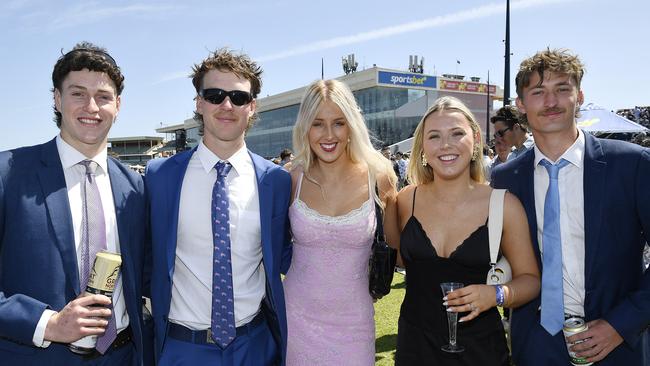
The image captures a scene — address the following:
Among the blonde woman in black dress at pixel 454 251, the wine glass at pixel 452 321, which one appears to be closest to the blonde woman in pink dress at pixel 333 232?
the blonde woman in black dress at pixel 454 251

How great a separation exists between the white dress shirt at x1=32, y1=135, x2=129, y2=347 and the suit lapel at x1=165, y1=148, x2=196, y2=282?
28cm

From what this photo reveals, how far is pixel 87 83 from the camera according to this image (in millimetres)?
2754

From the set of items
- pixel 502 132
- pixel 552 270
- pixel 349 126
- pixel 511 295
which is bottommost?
pixel 511 295

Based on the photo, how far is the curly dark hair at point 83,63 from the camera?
2.75 m

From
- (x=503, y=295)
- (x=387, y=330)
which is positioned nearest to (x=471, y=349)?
(x=503, y=295)

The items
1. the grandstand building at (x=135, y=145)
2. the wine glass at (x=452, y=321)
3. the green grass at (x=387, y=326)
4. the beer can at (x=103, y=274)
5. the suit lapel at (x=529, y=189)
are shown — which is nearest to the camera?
the beer can at (x=103, y=274)

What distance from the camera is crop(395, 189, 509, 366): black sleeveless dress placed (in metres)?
2.85

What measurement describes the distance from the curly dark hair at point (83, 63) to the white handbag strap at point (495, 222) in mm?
2337

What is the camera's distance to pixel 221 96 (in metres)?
3.15

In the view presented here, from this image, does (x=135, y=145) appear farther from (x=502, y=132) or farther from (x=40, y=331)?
(x=40, y=331)

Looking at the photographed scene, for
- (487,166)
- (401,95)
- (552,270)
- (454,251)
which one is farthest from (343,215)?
(401,95)

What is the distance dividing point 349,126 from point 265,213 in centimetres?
98

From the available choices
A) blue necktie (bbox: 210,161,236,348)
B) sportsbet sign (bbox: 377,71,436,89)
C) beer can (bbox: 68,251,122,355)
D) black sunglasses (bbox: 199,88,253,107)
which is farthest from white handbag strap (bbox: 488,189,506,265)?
sportsbet sign (bbox: 377,71,436,89)

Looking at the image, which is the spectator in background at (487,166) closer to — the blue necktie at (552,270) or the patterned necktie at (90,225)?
the blue necktie at (552,270)
